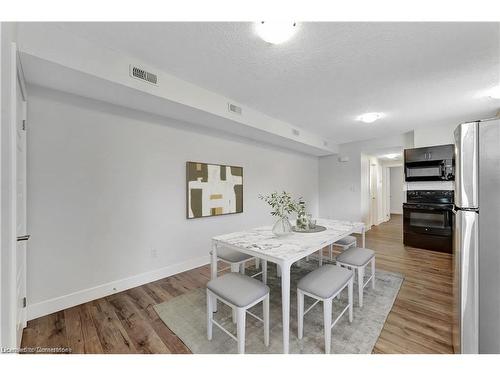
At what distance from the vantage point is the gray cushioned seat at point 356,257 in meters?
2.09

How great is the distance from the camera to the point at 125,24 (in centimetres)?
158

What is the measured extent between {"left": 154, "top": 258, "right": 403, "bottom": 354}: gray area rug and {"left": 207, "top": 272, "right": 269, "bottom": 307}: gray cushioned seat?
45 centimetres

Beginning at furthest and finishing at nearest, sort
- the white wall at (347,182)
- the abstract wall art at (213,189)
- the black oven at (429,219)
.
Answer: the white wall at (347,182), the black oven at (429,219), the abstract wall art at (213,189)

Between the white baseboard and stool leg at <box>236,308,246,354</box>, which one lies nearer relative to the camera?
stool leg at <box>236,308,246,354</box>

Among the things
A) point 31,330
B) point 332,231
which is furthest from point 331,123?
point 31,330

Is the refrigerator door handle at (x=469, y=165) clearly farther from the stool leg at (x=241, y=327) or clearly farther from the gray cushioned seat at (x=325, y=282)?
the stool leg at (x=241, y=327)

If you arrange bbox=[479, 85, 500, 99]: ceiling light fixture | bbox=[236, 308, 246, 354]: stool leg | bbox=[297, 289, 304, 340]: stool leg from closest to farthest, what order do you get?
1. bbox=[236, 308, 246, 354]: stool leg
2. bbox=[297, 289, 304, 340]: stool leg
3. bbox=[479, 85, 500, 99]: ceiling light fixture

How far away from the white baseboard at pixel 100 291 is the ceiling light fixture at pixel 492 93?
460cm

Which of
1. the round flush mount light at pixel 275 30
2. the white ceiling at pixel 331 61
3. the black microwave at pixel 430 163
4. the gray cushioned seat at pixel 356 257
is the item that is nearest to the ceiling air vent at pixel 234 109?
the white ceiling at pixel 331 61

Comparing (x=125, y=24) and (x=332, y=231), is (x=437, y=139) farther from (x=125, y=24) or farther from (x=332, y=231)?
(x=125, y=24)

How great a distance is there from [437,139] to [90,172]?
5913 mm

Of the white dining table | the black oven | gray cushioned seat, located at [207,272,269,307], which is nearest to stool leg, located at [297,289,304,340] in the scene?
the white dining table

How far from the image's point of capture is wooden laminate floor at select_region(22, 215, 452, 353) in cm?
161

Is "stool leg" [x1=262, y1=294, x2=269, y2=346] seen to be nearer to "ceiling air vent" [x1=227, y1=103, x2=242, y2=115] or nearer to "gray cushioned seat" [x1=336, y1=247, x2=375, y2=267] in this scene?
"gray cushioned seat" [x1=336, y1=247, x2=375, y2=267]
